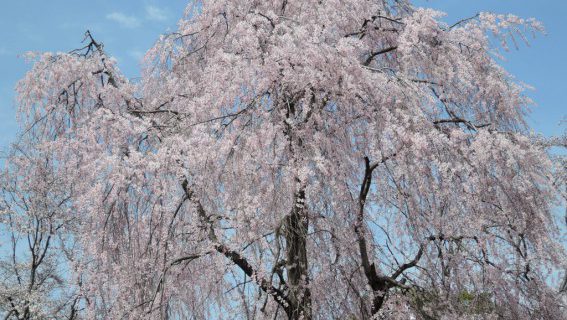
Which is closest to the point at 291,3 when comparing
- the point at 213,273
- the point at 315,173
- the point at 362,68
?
the point at 362,68

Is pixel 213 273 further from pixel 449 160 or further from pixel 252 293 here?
pixel 449 160

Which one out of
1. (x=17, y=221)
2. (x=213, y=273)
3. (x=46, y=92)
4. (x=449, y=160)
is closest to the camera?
(x=449, y=160)

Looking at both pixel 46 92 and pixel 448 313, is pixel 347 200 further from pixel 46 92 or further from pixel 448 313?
pixel 46 92

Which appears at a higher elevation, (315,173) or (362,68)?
(362,68)

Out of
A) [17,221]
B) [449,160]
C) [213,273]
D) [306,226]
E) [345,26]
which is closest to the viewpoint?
[449,160]

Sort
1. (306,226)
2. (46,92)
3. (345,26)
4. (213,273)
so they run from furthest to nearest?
(46,92), (345,26), (213,273), (306,226)

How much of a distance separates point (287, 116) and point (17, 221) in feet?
32.1

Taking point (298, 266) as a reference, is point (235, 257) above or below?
above

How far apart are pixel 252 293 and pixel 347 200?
1189 mm

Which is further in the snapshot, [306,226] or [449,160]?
[306,226]

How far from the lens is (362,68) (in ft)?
14.8

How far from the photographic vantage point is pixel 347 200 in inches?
180

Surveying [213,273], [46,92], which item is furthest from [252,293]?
[46,92]

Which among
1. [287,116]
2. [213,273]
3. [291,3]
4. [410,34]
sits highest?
[291,3]
